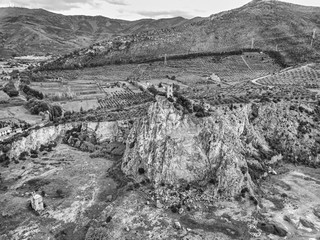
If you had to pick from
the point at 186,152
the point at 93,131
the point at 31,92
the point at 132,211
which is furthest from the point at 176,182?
the point at 31,92

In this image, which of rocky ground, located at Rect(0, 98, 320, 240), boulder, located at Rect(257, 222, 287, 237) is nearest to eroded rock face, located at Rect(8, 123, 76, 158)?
rocky ground, located at Rect(0, 98, 320, 240)

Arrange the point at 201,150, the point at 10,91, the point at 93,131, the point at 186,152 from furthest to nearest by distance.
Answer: the point at 10,91 → the point at 93,131 → the point at 201,150 → the point at 186,152

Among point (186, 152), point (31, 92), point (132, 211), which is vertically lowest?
point (132, 211)

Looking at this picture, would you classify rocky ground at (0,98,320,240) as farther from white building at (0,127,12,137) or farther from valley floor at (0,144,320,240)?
white building at (0,127,12,137)

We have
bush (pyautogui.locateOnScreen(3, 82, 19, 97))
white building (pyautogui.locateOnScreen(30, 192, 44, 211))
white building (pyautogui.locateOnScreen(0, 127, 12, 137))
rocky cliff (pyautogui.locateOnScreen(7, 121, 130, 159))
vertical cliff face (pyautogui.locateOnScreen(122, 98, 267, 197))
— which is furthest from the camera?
bush (pyautogui.locateOnScreen(3, 82, 19, 97))

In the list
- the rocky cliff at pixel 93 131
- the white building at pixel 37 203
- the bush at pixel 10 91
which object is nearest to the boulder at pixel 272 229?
the white building at pixel 37 203

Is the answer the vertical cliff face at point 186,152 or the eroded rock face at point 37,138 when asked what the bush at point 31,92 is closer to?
the eroded rock face at point 37,138

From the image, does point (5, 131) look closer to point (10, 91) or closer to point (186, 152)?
point (10, 91)

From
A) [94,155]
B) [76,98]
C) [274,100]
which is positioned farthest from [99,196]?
[76,98]
